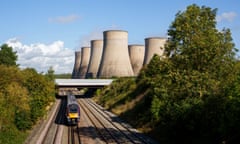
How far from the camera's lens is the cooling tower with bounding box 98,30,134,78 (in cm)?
6009

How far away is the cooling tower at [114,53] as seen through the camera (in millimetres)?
60094

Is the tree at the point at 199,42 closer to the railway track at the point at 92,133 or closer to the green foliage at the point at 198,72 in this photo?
the green foliage at the point at 198,72

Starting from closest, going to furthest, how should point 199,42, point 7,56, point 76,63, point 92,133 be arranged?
point 199,42, point 92,133, point 7,56, point 76,63

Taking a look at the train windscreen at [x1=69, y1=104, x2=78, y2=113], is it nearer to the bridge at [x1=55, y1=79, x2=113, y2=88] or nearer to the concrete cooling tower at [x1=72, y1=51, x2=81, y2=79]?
the bridge at [x1=55, y1=79, x2=113, y2=88]

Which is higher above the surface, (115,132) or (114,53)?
(114,53)

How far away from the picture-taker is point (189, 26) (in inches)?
738

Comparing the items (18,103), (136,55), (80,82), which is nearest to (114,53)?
(80,82)

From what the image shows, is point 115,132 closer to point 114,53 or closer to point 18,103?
point 18,103

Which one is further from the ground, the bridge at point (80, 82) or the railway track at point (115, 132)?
the bridge at point (80, 82)

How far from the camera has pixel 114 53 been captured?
60.6 meters

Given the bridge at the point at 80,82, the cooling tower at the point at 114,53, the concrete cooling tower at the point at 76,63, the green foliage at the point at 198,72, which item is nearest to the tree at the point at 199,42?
the green foliage at the point at 198,72

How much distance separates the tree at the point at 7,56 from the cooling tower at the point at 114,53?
1663 centimetres

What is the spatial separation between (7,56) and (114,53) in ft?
66.8

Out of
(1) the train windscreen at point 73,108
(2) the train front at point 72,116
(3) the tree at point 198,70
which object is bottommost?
(2) the train front at point 72,116
